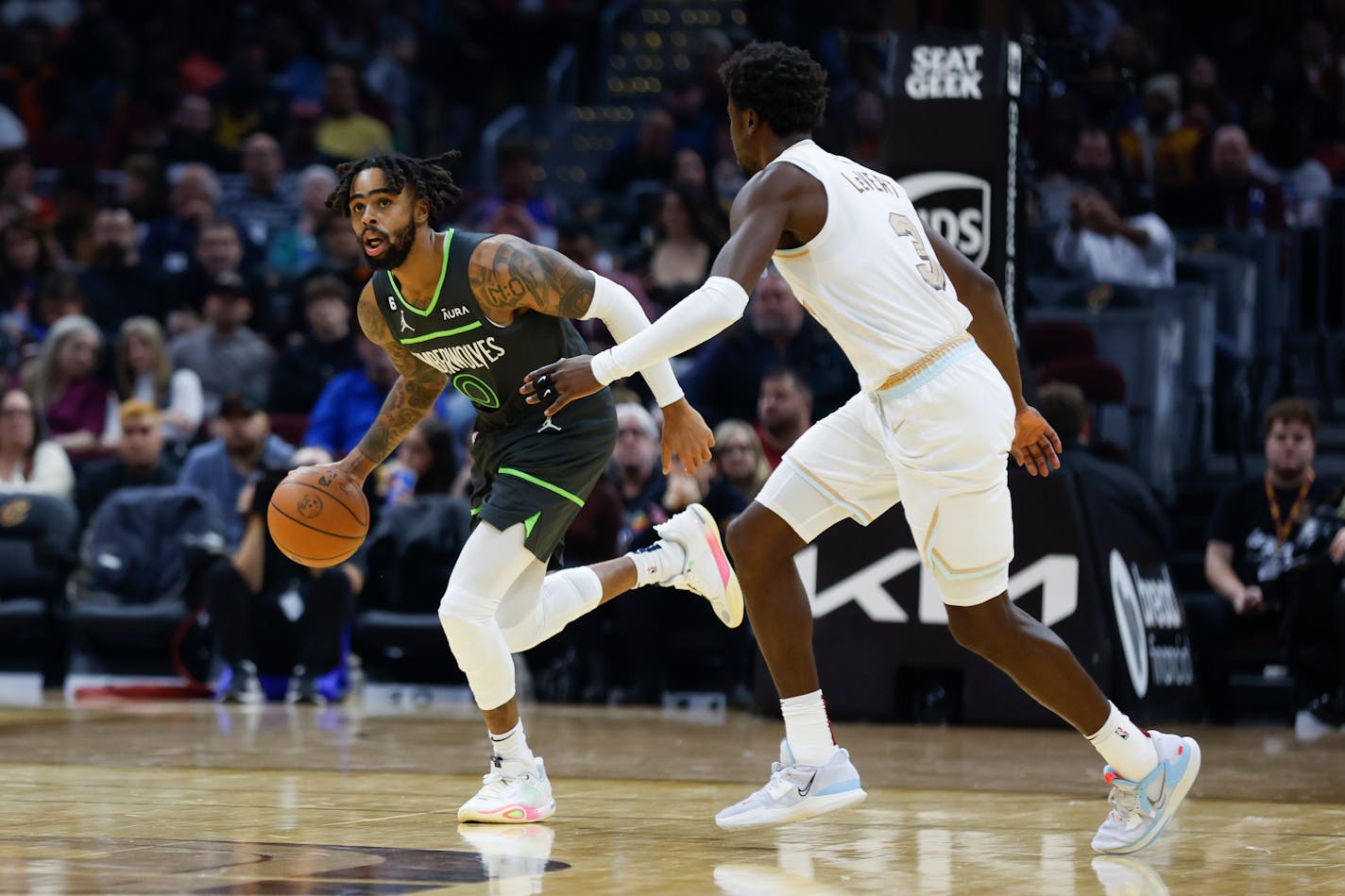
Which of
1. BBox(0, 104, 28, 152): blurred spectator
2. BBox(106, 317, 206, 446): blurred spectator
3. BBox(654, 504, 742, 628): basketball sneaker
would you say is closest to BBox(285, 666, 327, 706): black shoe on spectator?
BBox(106, 317, 206, 446): blurred spectator

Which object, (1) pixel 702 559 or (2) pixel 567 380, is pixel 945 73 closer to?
(1) pixel 702 559

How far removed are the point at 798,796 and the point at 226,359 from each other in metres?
8.31

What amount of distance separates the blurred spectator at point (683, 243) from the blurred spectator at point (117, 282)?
11.6 feet

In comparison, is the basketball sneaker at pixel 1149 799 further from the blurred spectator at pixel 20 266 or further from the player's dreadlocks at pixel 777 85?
the blurred spectator at pixel 20 266

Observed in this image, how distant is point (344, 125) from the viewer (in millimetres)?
15969

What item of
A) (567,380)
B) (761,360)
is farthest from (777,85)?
(761,360)

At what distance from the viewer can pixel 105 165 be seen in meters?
16.8

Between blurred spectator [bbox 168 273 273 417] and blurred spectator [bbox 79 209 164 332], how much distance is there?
84cm

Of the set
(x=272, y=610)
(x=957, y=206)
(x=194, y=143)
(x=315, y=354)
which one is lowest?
(x=272, y=610)

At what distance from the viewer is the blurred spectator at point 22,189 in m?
14.5

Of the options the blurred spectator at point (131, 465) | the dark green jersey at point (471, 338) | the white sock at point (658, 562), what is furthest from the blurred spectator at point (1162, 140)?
the dark green jersey at point (471, 338)

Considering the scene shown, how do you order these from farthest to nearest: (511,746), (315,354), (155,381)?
1. (315,354)
2. (155,381)
3. (511,746)

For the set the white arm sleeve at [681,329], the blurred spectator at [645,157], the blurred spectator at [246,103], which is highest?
the blurred spectator at [246,103]

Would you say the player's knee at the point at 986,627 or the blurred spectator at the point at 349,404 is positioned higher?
the blurred spectator at the point at 349,404
